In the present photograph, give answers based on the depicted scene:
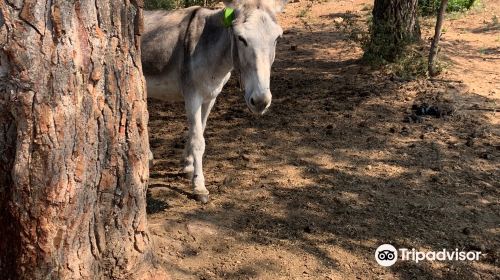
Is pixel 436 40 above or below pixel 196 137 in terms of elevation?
above

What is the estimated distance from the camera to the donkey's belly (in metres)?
5.05

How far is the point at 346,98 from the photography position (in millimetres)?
7273

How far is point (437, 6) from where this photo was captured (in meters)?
11.8

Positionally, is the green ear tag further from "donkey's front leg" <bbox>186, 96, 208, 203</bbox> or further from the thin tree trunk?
the thin tree trunk

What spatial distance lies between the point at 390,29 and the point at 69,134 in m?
6.89

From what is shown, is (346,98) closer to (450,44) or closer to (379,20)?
(379,20)

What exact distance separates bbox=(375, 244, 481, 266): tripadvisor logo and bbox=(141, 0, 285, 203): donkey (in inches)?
57.4

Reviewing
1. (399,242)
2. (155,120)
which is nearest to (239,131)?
(155,120)

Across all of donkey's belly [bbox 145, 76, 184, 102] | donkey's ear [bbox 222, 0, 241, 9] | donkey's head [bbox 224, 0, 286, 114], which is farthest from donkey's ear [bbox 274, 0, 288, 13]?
donkey's belly [bbox 145, 76, 184, 102]

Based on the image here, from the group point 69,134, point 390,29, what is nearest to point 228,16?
point 69,134

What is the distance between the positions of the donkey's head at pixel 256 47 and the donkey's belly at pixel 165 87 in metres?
1.03

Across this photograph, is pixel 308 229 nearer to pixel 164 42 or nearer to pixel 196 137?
pixel 196 137

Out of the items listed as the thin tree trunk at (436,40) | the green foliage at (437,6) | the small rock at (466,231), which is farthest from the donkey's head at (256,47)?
the green foliage at (437,6)

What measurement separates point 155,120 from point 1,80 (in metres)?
4.70
